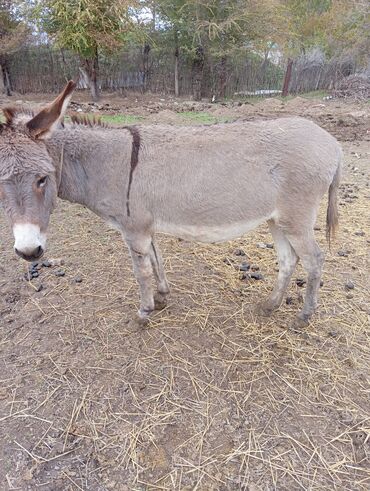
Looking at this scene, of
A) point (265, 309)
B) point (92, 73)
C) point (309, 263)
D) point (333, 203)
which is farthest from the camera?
point (92, 73)

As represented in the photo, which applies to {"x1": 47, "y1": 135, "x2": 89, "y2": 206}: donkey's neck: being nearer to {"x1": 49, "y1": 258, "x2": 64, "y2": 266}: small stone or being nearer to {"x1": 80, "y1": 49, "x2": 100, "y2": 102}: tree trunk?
{"x1": 49, "y1": 258, "x2": 64, "y2": 266}: small stone

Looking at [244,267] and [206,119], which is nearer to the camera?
[244,267]

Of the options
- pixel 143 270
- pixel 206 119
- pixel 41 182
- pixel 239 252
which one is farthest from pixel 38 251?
pixel 206 119

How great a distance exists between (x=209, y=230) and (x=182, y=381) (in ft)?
3.33

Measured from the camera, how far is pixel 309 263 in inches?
92.8

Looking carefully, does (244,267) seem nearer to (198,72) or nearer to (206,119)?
(206,119)

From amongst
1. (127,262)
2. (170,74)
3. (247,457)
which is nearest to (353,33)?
(170,74)

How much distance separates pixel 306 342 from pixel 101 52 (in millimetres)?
15758

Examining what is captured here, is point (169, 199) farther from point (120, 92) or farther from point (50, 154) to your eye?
point (120, 92)

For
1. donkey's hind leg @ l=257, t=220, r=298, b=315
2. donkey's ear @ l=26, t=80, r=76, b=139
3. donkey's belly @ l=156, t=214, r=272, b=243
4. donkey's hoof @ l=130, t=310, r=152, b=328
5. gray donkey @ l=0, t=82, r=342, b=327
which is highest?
donkey's ear @ l=26, t=80, r=76, b=139

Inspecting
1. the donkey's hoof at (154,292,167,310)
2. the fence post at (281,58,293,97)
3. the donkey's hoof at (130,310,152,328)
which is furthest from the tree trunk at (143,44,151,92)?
the donkey's hoof at (130,310,152,328)

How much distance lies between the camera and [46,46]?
52.5 feet

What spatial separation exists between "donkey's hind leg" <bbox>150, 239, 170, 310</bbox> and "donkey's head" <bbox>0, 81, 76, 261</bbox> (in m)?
1.10

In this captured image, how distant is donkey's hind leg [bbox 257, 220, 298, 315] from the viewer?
2.52m
